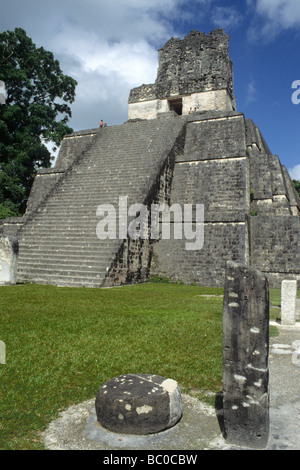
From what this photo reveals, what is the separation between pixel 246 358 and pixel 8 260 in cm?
834

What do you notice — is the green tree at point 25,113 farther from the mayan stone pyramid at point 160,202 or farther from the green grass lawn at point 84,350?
the green grass lawn at point 84,350

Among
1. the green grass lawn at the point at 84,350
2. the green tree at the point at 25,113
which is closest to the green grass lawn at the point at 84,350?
the green grass lawn at the point at 84,350

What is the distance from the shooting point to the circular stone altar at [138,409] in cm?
238

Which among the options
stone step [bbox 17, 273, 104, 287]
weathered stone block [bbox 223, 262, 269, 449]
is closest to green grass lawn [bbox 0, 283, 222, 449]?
weathered stone block [bbox 223, 262, 269, 449]

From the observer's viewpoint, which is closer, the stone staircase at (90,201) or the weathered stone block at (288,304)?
the weathered stone block at (288,304)

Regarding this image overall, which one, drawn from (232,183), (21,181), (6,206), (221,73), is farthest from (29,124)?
(232,183)

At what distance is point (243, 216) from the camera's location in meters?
11.9

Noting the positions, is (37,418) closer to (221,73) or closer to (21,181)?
(21,181)

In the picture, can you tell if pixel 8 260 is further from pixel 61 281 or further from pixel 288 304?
pixel 288 304

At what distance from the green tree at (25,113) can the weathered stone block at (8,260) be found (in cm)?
950

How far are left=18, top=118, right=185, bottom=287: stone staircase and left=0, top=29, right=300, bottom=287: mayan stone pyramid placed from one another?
39 mm

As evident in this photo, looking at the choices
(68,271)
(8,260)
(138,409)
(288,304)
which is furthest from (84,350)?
(8,260)

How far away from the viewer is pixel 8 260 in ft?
30.9

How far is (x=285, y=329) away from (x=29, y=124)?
2056 cm
